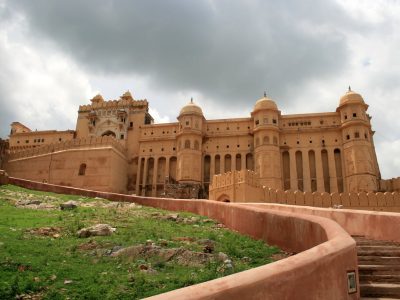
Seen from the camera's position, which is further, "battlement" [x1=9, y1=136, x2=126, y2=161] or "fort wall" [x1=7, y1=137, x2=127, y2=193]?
"battlement" [x1=9, y1=136, x2=126, y2=161]

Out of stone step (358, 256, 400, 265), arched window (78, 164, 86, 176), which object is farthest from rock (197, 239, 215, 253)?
arched window (78, 164, 86, 176)

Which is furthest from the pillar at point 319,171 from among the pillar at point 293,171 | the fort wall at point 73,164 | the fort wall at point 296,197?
the fort wall at point 73,164

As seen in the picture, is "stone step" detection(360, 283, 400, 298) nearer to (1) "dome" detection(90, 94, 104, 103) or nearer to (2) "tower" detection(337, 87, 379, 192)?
(2) "tower" detection(337, 87, 379, 192)

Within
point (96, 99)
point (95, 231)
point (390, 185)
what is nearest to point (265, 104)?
point (390, 185)

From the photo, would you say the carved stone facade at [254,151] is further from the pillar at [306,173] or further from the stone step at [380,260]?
the stone step at [380,260]

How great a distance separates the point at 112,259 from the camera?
6.95 meters

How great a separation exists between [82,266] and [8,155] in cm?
3797

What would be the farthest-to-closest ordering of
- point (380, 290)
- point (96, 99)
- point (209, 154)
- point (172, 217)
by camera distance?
point (96, 99) → point (209, 154) → point (172, 217) → point (380, 290)

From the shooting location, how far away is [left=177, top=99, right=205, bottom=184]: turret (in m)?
42.7

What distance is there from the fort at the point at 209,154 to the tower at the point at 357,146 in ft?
0.34

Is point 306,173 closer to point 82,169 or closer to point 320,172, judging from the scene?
point 320,172

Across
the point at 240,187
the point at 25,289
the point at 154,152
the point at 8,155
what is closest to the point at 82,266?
the point at 25,289

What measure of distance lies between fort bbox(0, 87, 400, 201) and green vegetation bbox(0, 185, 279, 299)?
1087 inches

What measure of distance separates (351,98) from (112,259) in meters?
40.6
